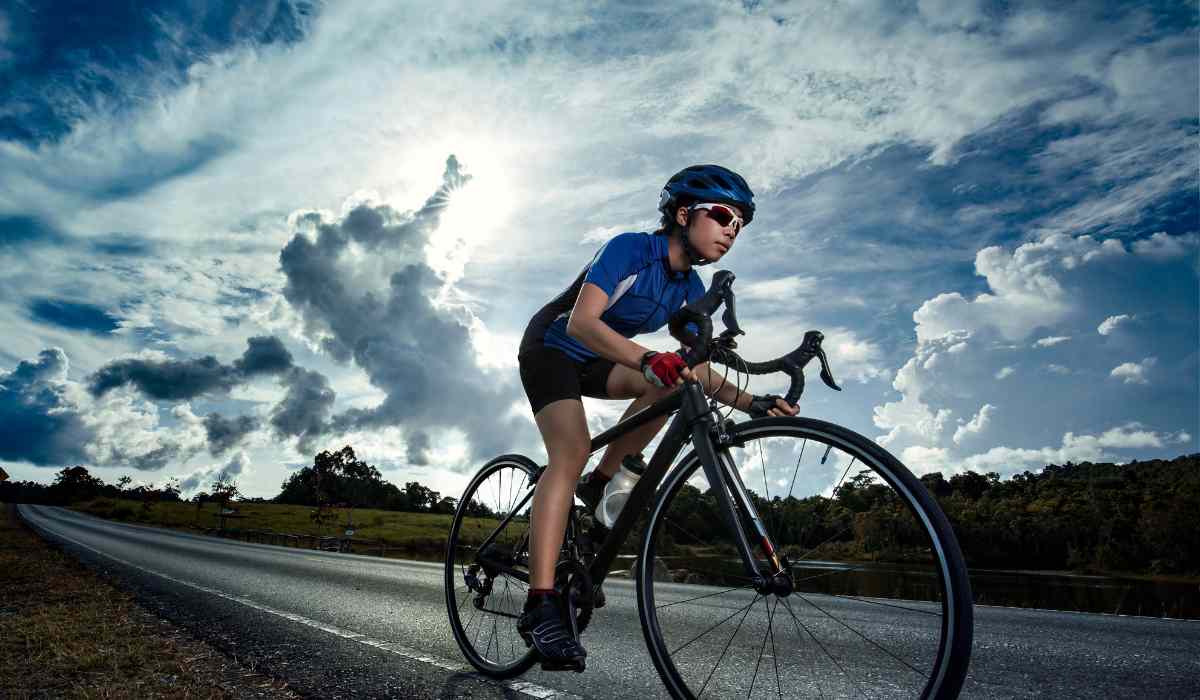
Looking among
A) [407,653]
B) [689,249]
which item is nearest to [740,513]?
[689,249]

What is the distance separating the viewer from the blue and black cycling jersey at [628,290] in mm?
3191

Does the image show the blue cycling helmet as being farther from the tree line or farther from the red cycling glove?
the tree line

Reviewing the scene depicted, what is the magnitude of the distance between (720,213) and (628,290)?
0.54m

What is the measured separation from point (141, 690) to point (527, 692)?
1679 mm

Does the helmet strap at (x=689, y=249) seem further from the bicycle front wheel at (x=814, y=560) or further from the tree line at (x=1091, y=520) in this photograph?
the tree line at (x=1091, y=520)

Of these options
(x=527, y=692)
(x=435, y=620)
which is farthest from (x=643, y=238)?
(x=435, y=620)

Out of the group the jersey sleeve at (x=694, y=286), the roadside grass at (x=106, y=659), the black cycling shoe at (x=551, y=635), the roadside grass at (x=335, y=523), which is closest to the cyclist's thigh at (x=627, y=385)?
the jersey sleeve at (x=694, y=286)

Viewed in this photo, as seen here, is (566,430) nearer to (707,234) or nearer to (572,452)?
(572,452)

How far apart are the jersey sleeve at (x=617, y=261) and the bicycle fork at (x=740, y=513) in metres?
0.76

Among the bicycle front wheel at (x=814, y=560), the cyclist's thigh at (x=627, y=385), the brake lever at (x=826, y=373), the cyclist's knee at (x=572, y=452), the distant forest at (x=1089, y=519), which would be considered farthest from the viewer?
the distant forest at (x=1089, y=519)

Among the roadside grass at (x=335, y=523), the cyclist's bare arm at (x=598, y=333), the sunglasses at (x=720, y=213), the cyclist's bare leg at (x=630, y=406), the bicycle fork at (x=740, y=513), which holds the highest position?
the sunglasses at (x=720, y=213)

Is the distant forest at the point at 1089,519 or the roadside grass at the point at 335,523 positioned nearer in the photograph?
the distant forest at the point at 1089,519

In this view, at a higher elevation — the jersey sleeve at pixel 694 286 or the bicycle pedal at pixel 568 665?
the jersey sleeve at pixel 694 286

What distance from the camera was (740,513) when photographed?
8.63 feet
